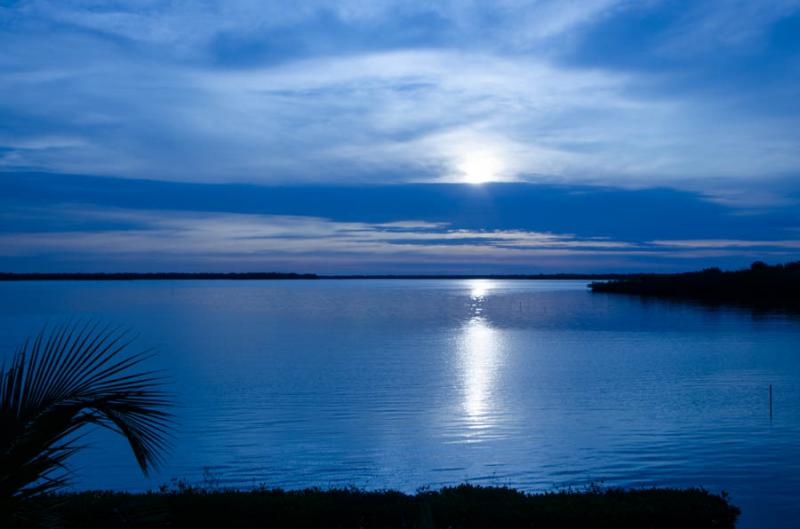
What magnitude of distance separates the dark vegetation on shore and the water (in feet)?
255

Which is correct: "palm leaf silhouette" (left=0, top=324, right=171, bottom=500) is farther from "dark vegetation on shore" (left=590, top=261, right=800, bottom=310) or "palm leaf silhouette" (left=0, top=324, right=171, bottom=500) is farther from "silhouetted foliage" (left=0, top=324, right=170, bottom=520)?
"dark vegetation on shore" (left=590, top=261, right=800, bottom=310)

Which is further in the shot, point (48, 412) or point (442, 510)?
point (442, 510)

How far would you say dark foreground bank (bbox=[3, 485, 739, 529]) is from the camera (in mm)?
12711

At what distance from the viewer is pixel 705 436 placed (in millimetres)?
23609

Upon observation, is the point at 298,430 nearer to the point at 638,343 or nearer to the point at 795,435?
the point at 795,435

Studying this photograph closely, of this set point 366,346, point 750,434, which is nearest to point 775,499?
point 750,434

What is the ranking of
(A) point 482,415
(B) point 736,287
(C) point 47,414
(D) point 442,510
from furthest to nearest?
(B) point 736,287 → (A) point 482,415 → (D) point 442,510 → (C) point 47,414

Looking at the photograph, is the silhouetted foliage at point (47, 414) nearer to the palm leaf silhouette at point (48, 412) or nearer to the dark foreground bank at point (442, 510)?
the palm leaf silhouette at point (48, 412)

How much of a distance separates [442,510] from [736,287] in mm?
144047

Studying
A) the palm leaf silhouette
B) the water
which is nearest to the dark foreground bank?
the water

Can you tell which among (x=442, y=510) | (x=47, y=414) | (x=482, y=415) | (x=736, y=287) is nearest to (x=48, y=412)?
(x=47, y=414)

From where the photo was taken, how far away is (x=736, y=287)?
5571 inches

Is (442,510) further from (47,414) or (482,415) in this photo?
(482,415)

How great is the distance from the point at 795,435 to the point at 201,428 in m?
19.9
